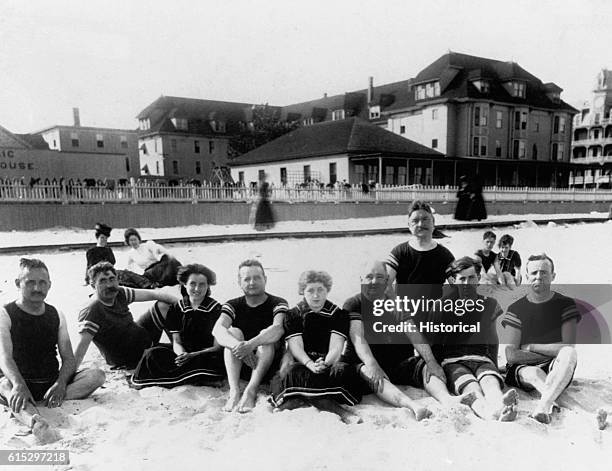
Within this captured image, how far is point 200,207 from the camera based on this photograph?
3121 mm

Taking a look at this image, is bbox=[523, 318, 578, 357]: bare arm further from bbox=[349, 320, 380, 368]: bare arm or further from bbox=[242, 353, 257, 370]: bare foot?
bbox=[242, 353, 257, 370]: bare foot

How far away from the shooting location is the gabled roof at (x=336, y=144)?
325cm

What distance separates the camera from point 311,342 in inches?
94.2

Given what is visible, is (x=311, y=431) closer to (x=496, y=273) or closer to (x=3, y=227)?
(x=496, y=273)

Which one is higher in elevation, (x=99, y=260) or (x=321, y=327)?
(x=99, y=260)

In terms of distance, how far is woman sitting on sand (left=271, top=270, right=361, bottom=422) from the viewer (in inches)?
85.8

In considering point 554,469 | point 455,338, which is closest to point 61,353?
point 455,338

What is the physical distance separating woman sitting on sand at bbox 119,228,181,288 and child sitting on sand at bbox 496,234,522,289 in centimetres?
248

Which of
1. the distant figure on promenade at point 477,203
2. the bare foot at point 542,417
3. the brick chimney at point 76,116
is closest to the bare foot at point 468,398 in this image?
the bare foot at point 542,417

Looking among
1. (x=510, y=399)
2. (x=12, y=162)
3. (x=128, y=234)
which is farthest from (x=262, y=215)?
(x=510, y=399)

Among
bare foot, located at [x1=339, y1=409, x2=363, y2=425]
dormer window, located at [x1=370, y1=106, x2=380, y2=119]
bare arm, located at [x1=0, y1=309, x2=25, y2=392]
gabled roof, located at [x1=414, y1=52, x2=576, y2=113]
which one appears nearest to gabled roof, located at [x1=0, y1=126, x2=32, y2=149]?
bare arm, located at [x1=0, y1=309, x2=25, y2=392]

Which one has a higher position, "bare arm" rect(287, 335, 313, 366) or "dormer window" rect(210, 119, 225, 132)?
"dormer window" rect(210, 119, 225, 132)

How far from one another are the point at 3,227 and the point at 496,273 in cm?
359

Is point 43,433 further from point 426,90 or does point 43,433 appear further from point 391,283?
point 426,90
